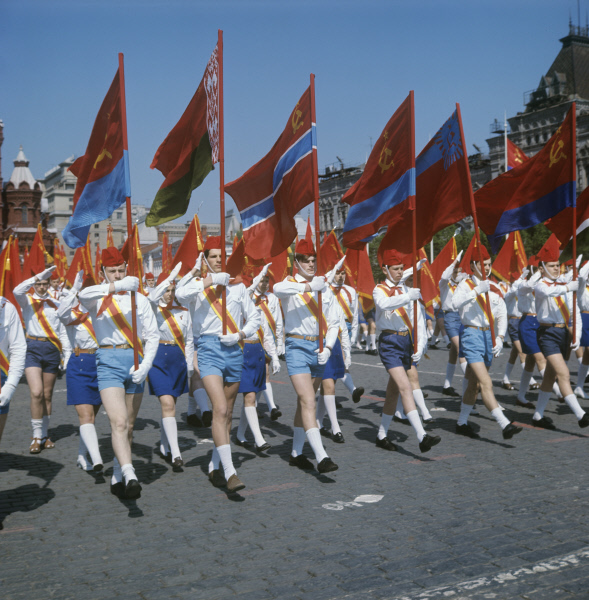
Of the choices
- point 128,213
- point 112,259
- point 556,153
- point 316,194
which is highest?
point 556,153

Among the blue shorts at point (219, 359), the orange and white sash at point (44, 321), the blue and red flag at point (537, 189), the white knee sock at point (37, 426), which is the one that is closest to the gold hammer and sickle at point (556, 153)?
the blue and red flag at point (537, 189)

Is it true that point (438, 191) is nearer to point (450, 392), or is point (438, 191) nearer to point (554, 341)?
point (554, 341)

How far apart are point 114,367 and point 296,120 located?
3.36 metres

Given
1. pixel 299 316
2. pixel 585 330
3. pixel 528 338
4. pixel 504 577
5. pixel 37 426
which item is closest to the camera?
pixel 504 577

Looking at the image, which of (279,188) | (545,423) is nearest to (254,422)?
(279,188)

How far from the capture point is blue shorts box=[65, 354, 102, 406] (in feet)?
25.7

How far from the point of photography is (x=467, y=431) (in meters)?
9.28

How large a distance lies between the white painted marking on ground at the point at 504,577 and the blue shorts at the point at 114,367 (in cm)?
326

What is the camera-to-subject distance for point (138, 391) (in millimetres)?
7227

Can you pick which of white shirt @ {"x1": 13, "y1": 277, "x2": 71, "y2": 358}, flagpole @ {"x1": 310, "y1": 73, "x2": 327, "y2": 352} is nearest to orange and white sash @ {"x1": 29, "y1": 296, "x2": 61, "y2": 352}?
white shirt @ {"x1": 13, "y1": 277, "x2": 71, "y2": 358}

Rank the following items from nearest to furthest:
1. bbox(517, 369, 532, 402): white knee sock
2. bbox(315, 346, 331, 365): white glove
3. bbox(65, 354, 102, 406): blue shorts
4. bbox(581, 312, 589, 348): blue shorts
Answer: bbox(315, 346, 331, 365): white glove
bbox(65, 354, 102, 406): blue shorts
bbox(517, 369, 532, 402): white knee sock
bbox(581, 312, 589, 348): blue shorts

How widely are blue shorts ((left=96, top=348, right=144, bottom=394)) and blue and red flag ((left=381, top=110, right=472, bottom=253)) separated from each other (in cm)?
370

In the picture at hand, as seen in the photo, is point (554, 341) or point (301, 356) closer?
point (301, 356)

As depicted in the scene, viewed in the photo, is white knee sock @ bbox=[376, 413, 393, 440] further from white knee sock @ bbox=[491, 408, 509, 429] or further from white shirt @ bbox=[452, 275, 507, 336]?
white shirt @ bbox=[452, 275, 507, 336]
